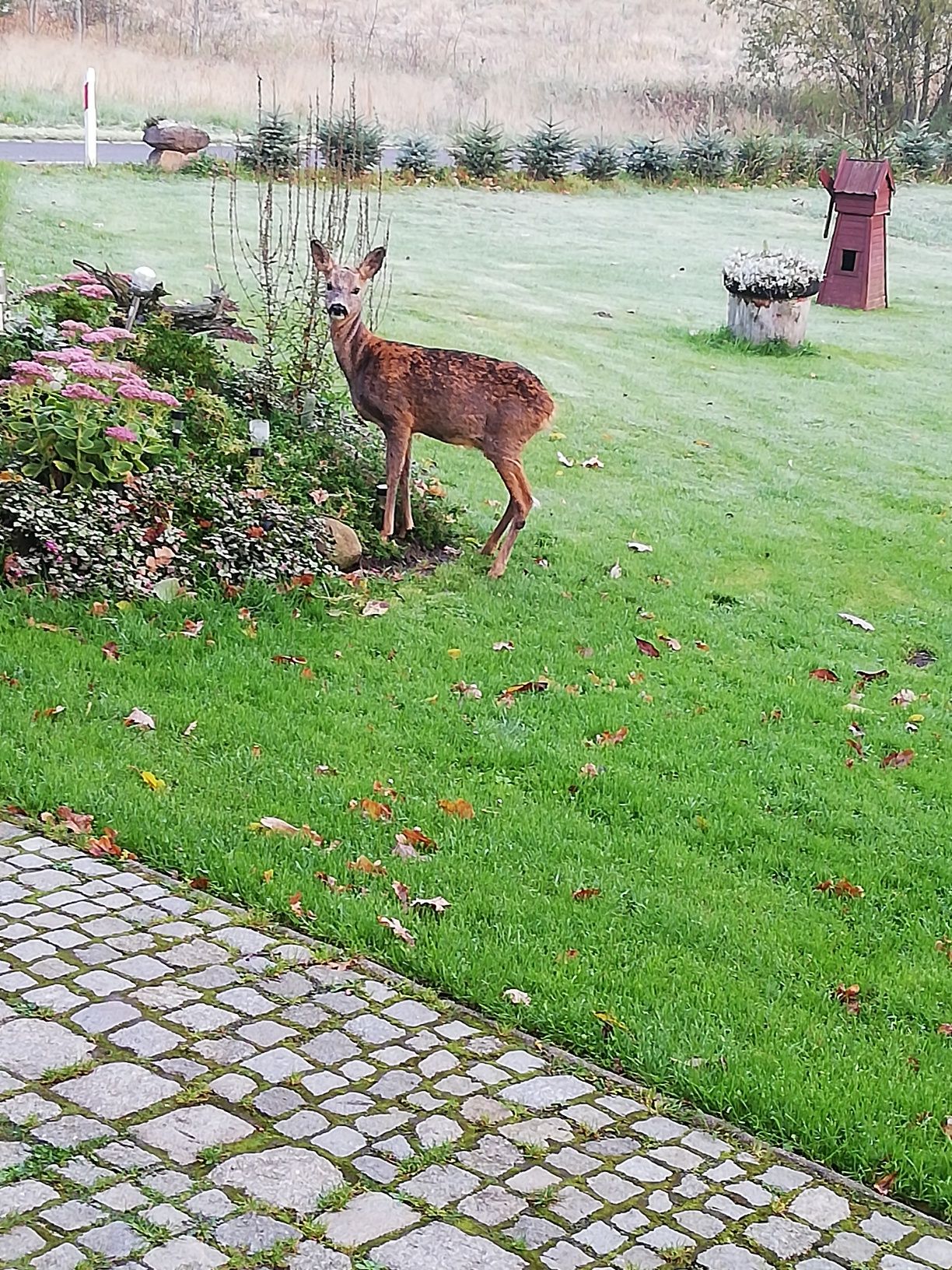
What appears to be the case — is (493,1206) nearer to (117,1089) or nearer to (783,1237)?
(783,1237)

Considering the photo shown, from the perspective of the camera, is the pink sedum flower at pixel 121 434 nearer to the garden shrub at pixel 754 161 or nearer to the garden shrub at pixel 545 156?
the garden shrub at pixel 545 156

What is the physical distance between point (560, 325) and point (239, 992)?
11747 mm

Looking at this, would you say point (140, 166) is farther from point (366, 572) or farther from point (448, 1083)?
point (448, 1083)

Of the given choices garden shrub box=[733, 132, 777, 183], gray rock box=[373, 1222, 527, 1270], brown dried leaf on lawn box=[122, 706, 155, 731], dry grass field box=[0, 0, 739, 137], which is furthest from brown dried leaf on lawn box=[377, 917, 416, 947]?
Result: garden shrub box=[733, 132, 777, 183]

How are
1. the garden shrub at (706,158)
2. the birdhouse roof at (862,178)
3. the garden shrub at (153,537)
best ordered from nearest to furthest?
the garden shrub at (153,537) → the birdhouse roof at (862,178) → the garden shrub at (706,158)

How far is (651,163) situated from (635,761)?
23.2m

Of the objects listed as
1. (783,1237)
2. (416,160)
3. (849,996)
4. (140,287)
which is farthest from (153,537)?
(416,160)

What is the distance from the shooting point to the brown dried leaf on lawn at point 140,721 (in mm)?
5770

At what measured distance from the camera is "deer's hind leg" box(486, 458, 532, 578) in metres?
7.80

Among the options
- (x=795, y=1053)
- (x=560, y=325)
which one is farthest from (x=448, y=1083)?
(x=560, y=325)

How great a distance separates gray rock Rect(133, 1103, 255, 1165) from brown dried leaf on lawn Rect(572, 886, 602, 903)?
1.56 metres

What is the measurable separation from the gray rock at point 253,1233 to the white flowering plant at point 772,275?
12.7m

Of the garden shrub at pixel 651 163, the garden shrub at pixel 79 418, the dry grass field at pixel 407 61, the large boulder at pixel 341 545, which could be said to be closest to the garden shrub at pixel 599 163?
the garden shrub at pixel 651 163

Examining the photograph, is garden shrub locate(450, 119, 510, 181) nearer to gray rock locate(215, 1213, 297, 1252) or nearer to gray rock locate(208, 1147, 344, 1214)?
gray rock locate(208, 1147, 344, 1214)
